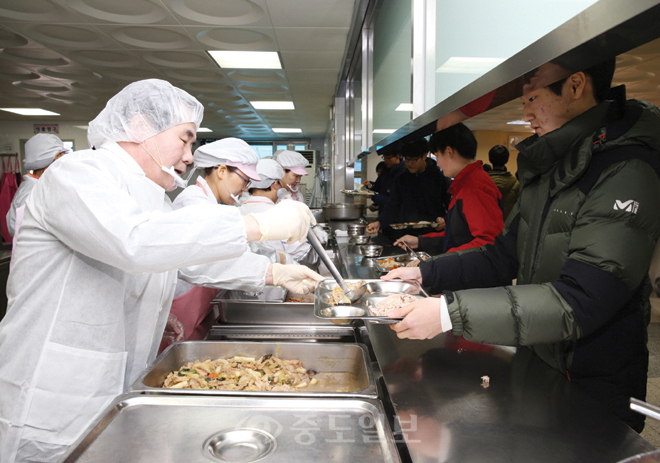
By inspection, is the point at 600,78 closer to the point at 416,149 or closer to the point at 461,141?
the point at 461,141

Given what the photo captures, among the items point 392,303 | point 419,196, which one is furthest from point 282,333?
point 419,196

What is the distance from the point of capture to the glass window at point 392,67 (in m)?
1.88

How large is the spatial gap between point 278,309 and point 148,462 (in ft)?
3.14

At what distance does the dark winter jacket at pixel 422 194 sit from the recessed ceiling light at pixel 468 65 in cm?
254

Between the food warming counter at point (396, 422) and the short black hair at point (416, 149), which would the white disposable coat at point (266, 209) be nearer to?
the short black hair at point (416, 149)

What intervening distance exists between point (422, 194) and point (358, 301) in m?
2.56

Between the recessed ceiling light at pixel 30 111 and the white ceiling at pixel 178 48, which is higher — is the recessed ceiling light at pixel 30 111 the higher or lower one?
the higher one

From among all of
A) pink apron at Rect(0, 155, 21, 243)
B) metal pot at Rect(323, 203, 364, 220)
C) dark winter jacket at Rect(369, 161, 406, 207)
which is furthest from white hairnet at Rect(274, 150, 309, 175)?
pink apron at Rect(0, 155, 21, 243)

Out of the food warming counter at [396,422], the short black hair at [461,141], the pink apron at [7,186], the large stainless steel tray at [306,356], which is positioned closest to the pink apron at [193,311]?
the large stainless steel tray at [306,356]

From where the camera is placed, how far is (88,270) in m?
1.12

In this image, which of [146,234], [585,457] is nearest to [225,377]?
[146,234]

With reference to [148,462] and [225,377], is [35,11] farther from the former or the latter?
[148,462]

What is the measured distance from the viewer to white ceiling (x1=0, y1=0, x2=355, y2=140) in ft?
11.1

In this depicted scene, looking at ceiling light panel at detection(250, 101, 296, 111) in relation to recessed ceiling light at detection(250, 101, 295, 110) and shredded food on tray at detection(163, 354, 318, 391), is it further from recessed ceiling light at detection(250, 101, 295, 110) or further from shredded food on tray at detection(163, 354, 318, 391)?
shredded food on tray at detection(163, 354, 318, 391)
